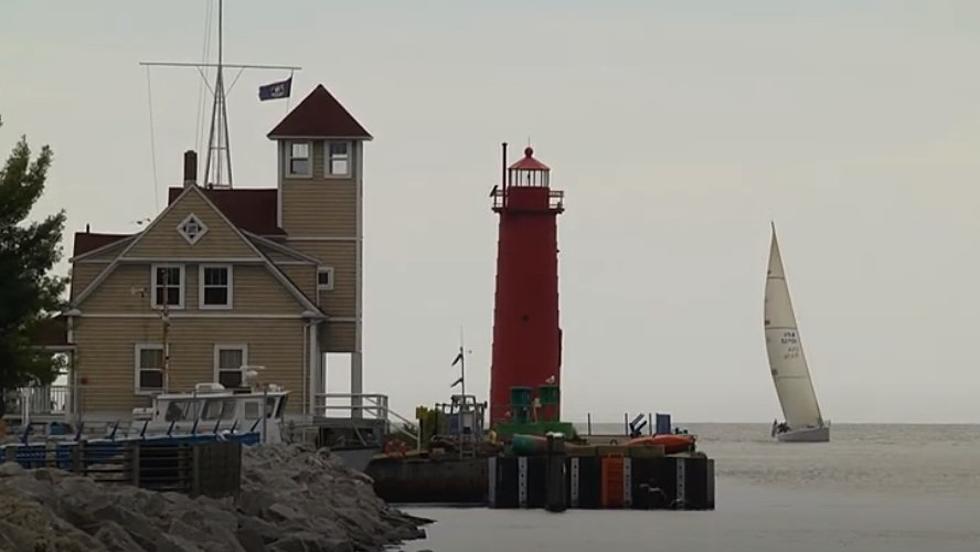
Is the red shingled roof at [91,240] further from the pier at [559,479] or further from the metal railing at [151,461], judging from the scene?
the metal railing at [151,461]

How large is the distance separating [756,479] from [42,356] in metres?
44.9

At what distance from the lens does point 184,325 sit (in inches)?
1919

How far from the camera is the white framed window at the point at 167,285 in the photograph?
1917 inches

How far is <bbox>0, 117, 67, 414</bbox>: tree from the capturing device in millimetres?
33500

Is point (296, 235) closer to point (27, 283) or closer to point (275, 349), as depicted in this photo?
point (275, 349)

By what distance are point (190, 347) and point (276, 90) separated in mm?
8113

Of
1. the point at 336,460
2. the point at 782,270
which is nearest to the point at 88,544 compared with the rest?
the point at 336,460

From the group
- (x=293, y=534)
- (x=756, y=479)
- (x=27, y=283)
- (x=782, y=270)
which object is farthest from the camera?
(x=782, y=270)

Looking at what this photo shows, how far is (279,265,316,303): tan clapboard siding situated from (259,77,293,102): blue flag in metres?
5.18

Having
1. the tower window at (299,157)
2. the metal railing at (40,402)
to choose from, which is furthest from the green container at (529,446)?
the metal railing at (40,402)

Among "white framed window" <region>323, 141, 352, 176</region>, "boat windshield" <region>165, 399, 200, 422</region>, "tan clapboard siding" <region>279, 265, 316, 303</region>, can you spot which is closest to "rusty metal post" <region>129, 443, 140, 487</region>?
"boat windshield" <region>165, 399, 200, 422</region>

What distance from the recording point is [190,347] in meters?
48.6

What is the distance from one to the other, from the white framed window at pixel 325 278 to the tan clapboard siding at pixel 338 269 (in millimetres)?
84

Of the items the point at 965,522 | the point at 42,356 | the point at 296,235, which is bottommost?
the point at 965,522
